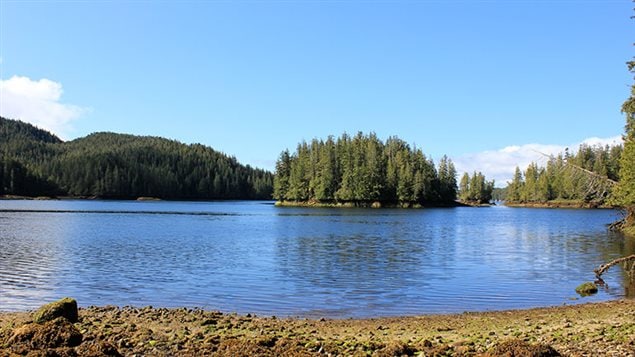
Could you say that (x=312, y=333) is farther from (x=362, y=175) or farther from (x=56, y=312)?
(x=362, y=175)

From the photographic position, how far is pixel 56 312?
668 inches

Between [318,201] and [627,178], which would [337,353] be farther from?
[318,201]

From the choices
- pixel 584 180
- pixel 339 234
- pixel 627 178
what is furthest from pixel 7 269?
pixel 627 178

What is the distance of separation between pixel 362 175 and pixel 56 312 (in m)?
149

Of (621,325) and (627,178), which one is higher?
(627,178)

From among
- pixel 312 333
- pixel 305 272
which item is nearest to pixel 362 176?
pixel 305 272

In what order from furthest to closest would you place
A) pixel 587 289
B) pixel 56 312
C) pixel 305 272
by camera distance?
1. pixel 305 272
2. pixel 587 289
3. pixel 56 312

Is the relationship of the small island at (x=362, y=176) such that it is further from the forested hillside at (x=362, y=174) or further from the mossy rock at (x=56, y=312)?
the mossy rock at (x=56, y=312)

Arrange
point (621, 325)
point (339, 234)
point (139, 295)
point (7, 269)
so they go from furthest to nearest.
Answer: point (339, 234)
point (7, 269)
point (139, 295)
point (621, 325)

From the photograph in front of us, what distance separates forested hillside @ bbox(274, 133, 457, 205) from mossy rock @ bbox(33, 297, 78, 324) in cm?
14785

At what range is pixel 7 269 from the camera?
31.6 meters

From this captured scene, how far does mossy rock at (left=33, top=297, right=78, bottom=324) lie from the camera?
1647 centimetres

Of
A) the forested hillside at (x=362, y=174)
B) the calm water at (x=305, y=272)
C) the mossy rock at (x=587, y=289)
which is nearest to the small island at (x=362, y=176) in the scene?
the forested hillside at (x=362, y=174)

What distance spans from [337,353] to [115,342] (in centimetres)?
606
